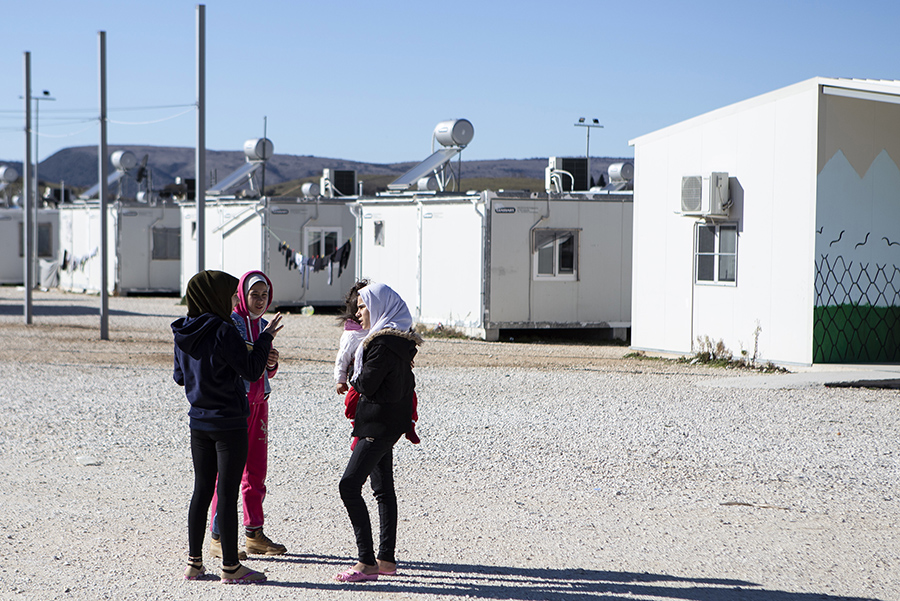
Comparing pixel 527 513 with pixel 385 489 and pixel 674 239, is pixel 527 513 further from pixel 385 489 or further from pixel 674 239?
pixel 674 239

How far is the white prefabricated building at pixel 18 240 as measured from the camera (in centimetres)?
3328

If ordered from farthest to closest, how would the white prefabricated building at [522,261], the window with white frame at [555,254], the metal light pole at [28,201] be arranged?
the metal light pole at [28,201] < the window with white frame at [555,254] < the white prefabricated building at [522,261]

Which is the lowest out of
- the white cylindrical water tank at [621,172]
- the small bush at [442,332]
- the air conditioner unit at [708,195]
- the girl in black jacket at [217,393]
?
the small bush at [442,332]

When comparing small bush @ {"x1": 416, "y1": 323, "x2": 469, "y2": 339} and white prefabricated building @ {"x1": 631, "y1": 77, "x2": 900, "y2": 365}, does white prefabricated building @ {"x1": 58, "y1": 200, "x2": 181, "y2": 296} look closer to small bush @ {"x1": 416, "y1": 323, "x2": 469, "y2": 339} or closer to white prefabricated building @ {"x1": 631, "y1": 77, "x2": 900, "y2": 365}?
small bush @ {"x1": 416, "y1": 323, "x2": 469, "y2": 339}

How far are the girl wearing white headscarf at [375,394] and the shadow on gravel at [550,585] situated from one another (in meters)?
0.17

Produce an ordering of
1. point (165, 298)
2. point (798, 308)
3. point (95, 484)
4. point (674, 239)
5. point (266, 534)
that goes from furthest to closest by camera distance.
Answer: point (165, 298)
point (674, 239)
point (798, 308)
point (95, 484)
point (266, 534)

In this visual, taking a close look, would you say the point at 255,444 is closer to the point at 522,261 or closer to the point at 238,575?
the point at 238,575

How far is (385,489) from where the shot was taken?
181 inches

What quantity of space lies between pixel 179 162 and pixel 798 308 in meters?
144

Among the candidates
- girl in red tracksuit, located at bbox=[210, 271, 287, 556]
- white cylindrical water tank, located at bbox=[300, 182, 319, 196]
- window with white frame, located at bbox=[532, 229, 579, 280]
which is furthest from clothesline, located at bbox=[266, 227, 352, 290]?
girl in red tracksuit, located at bbox=[210, 271, 287, 556]

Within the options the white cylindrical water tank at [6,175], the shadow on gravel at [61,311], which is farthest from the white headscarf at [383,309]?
the white cylindrical water tank at [6,175]

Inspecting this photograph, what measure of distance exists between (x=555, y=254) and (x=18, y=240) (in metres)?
22.6

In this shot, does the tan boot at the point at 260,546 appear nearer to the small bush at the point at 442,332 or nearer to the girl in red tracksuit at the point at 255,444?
the girl in red tracksuit at the point at 255,444

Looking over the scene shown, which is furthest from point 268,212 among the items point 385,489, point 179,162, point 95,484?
point 179,162
